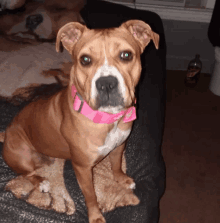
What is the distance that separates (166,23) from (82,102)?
11.1ft

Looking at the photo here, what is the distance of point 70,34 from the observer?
1.71 m

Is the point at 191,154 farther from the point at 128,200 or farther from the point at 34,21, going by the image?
the point at 34,21

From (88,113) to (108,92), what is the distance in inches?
10.7

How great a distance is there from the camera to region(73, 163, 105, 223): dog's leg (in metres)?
1.78

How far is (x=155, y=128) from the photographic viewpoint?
2.24m

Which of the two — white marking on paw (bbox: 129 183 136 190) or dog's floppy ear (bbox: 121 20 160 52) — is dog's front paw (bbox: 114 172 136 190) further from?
dog's floppy ear (bbox: 121 20 160 52)

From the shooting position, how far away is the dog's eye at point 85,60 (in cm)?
153

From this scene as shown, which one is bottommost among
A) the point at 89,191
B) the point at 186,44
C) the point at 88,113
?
the point at 89,191

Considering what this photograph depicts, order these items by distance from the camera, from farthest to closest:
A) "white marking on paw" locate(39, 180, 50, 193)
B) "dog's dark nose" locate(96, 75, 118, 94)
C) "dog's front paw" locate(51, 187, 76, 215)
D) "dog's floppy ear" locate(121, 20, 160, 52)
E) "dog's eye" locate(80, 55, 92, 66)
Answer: "white marking on paw" locate(39, 180, 50, 193) → "dog's front paw" locate(51, 187, 76, 215) → "dog's floppy ear" locate(121, 20, 160, 52) → "dog's eye" locate(80, 55, 92, 66) → "dog's dark nose" locate(96, 75, 118, 94)

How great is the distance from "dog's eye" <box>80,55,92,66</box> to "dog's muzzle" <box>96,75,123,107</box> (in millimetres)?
207

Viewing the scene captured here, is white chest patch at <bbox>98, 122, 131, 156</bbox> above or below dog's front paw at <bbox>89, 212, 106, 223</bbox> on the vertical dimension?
above

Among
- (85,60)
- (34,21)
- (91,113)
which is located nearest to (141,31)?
(85,60)

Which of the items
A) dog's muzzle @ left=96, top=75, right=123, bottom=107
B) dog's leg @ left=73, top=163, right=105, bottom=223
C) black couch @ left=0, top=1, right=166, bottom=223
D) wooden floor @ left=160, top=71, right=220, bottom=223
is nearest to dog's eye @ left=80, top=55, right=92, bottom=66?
dog's muzzle @ left=96, top=75, right=123, bottom=107

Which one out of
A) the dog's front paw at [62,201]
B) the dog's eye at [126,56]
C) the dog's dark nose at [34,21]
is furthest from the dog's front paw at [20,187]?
the dog's dark nose at [34,21]
